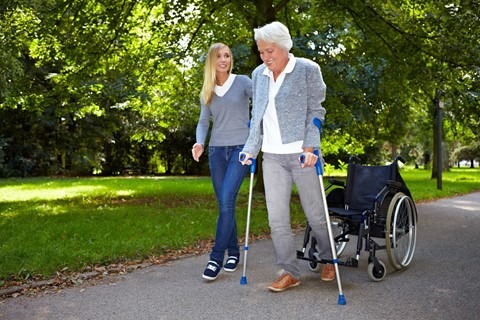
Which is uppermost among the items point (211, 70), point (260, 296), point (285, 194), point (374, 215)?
point (211, 70)

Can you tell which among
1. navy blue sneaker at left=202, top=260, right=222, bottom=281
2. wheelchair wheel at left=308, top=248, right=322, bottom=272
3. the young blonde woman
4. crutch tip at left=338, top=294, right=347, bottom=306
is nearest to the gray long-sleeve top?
the young blonde woman

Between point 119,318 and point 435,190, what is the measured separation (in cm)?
1403

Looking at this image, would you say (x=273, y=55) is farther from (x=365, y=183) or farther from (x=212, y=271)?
(x=212, y=271)

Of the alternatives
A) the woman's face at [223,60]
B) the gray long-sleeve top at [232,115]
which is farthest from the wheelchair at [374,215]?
the woman's face at [223,60]

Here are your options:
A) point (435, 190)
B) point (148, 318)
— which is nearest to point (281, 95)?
point (148, 318)

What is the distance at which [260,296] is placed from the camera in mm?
4473

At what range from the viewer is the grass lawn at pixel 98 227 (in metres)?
5.88

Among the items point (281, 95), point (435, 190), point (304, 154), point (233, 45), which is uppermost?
point (233, 45)

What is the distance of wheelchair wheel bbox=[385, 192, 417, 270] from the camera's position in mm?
5031

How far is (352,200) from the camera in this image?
546 centimetres

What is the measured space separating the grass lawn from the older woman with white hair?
2.12m

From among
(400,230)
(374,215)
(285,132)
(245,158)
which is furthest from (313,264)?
(285,132)

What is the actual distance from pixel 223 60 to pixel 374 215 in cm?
197

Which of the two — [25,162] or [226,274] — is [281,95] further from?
[25,162]
